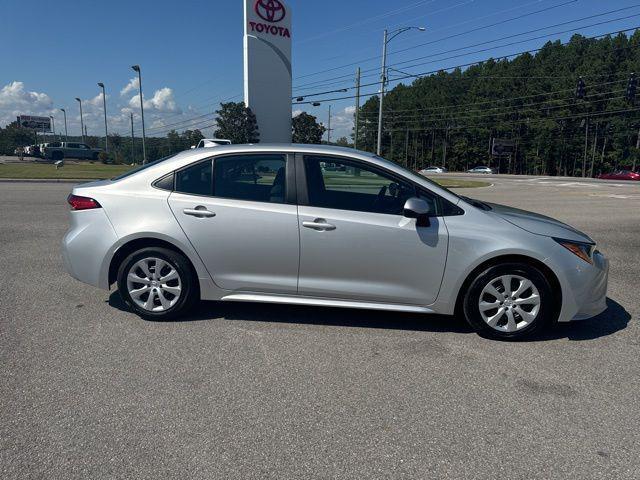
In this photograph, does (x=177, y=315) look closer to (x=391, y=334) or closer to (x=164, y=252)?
(x=164, y=252)

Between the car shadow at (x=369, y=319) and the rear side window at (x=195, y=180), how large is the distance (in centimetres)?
121

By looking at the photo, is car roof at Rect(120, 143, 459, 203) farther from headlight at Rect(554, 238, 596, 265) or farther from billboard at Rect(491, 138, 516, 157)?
billboard at Rect(491, 138, 516, 157)

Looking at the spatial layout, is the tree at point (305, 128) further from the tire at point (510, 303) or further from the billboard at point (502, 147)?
the tire at point (510, 303)

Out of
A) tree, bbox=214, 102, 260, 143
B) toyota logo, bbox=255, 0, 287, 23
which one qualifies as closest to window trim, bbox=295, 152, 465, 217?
tree, bbox=214, 102, 260, 143

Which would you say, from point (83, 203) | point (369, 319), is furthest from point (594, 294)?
point (83, 203)

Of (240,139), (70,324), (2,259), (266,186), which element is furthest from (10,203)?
(240,139)

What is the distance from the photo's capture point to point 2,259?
637cm

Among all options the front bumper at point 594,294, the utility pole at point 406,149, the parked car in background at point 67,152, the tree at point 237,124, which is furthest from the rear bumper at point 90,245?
the utility pole at point 406,149

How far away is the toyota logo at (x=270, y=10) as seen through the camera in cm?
3139

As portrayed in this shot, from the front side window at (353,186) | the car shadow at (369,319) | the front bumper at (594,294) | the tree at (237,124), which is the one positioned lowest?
the car shadow at (369,319)

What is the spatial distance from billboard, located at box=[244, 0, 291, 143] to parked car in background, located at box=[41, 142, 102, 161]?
101 feet

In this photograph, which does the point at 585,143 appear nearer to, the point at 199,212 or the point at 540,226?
the point at 540,226

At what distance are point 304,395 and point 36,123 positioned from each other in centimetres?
11225

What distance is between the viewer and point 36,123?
3740 inches
